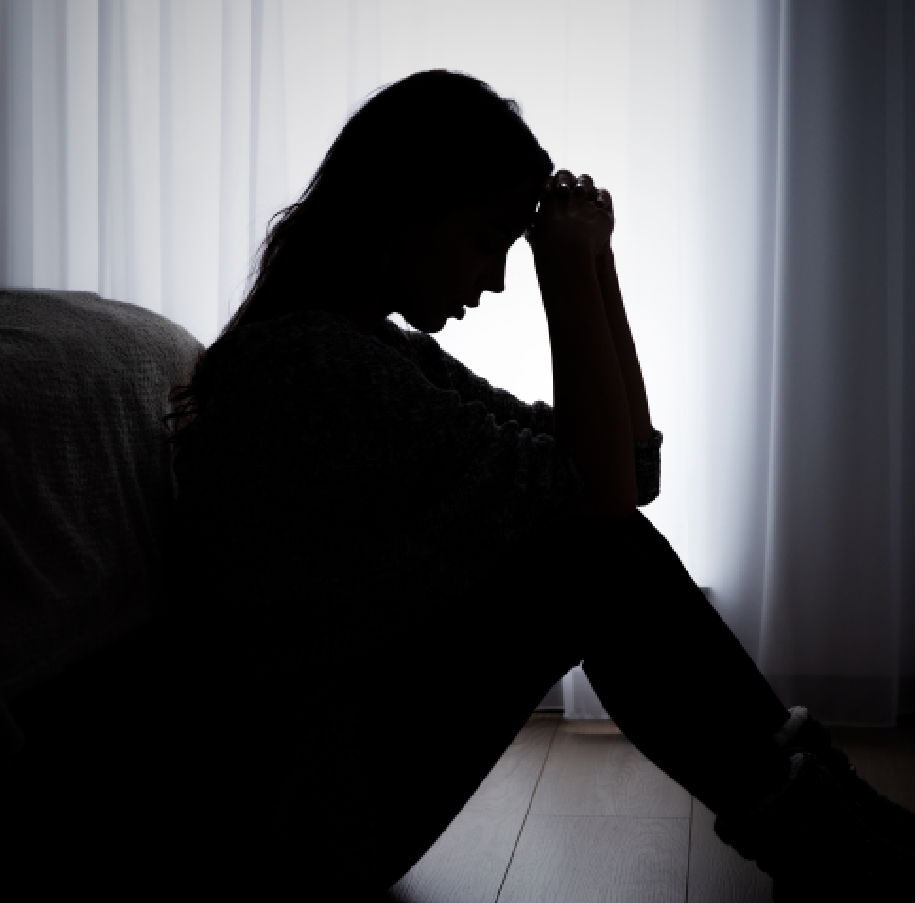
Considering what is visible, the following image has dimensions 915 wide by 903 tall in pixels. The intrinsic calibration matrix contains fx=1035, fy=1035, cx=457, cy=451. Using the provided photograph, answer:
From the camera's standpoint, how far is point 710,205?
185 centimetres

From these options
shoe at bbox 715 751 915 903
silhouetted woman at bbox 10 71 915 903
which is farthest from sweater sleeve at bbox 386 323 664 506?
shoe at bbox 715 751 915 903

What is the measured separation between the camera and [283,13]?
6.35 feet

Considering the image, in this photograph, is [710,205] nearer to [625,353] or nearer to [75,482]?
[625,353]

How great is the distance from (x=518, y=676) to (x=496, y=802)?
0.62 metres

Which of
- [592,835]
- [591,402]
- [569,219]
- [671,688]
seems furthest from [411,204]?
[592,835]

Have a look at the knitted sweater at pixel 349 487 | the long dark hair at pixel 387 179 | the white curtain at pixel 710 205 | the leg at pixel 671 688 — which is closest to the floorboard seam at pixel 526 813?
the white curtain at pixel 710 205

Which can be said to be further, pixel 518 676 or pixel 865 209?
pixel 865 209

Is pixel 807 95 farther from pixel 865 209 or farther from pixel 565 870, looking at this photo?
pixel 565 870

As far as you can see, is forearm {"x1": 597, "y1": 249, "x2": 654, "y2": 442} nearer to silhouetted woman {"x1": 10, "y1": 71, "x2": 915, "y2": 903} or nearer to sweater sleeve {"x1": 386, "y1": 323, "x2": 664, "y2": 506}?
sweater sleeve {"x1": 386, "y1": 323, "x2": 664, "y2": 506}

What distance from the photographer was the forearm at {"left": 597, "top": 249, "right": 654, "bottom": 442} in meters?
1.27

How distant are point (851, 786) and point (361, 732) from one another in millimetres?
490

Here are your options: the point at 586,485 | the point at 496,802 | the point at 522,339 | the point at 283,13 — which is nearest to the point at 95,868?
the point at 586,485

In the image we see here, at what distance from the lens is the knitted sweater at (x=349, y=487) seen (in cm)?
93

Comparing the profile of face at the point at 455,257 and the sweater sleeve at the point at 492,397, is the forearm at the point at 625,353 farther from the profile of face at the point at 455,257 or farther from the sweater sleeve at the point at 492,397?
the profile of face at the point at 455,257
